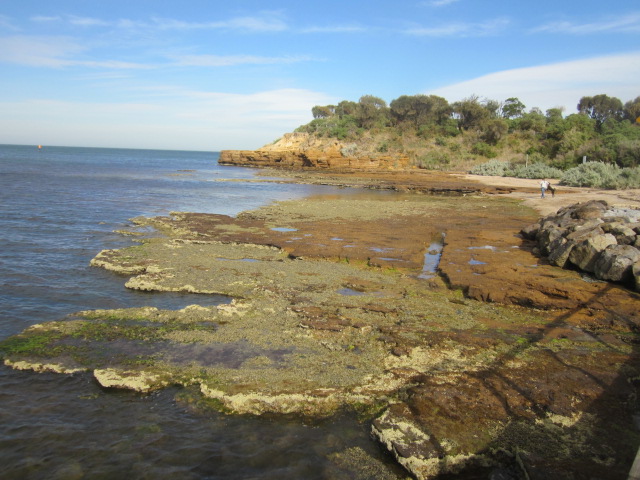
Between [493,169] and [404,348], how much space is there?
45155mm

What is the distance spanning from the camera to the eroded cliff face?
175 feet

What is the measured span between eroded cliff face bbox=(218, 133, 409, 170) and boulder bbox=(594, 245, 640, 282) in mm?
44267

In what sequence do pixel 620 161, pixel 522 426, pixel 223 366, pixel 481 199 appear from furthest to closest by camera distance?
pixel 620 161
pixel 481 199
pixel 223 366
pixel 522 426

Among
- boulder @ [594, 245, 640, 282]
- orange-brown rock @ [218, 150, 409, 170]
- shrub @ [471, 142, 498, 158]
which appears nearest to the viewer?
boulder @ [594, 245, 640, 282]

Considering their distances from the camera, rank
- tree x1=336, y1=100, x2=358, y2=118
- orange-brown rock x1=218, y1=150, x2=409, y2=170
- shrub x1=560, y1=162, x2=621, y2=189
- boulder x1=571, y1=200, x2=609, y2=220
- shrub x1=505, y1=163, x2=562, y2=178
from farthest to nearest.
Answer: tree x1=336, y1=100, x2=358, y2=118 → orange-brown rock x1=218, y1=150, x2=409, y2=170 → shrub x1=505, y1=163, x2=562, y2=178 → shrub x1=560, y1=162, x2=621, y2=189 → boulder x1=571, y1=200, x2=609, y2=220

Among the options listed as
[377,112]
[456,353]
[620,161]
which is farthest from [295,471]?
[377,112]

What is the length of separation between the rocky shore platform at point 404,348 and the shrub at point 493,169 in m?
37.5

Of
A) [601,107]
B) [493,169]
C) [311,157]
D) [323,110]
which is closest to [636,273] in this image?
[493,169]

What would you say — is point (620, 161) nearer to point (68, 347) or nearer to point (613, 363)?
point (613, 363)

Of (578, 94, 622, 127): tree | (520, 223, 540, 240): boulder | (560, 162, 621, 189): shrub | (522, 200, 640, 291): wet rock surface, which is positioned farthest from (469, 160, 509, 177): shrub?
(522, 200, 640, 291): wet rock surface

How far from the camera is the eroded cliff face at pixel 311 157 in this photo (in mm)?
53469

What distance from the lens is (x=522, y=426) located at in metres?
4.30

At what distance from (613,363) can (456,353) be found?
1948mm

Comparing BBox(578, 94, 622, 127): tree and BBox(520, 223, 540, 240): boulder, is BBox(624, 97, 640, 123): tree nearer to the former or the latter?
BBox(578, 94, 622, 127): tree
